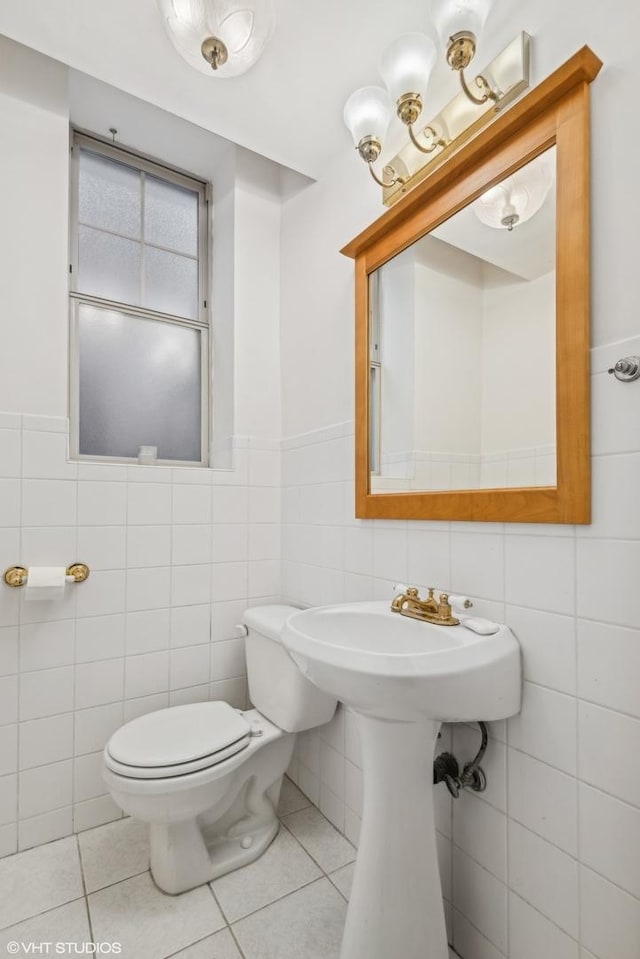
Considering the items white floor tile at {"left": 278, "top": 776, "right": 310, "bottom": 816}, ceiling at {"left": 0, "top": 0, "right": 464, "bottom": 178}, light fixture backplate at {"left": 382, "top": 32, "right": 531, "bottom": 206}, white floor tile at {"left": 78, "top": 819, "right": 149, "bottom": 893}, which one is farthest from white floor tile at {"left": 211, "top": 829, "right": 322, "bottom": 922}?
ceiling at {"left": 0, "top": 0, "right": 464, "bottom": 178}

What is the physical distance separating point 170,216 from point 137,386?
0.80 meters

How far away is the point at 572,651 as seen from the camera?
0.92 m

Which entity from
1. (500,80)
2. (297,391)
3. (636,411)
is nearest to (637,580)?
(636,411)

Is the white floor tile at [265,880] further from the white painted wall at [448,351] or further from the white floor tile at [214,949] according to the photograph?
the white painted wall at [448,351]

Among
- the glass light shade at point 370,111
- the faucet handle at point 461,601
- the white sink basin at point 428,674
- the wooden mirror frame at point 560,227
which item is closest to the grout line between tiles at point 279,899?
the white sink basin at point 428,674

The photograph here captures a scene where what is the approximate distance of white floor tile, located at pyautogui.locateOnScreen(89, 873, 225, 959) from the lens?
1.17 metres

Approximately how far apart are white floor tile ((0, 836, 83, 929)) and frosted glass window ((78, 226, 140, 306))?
194 cm

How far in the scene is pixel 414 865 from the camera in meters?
0.99

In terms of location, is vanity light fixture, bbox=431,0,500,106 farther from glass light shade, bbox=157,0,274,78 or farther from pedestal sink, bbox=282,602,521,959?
pedestal sink, bbox=282,602,521,959

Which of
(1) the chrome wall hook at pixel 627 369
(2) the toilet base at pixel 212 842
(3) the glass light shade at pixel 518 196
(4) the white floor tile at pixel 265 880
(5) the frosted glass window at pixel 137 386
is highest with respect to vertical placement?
(3) the glass light shade at pixel 518 196

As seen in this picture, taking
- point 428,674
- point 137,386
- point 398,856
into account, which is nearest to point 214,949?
point 398,856

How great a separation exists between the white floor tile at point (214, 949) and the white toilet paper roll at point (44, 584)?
98cm

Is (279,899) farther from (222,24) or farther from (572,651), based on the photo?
(222,24)

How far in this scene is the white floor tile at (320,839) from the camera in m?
1.44
